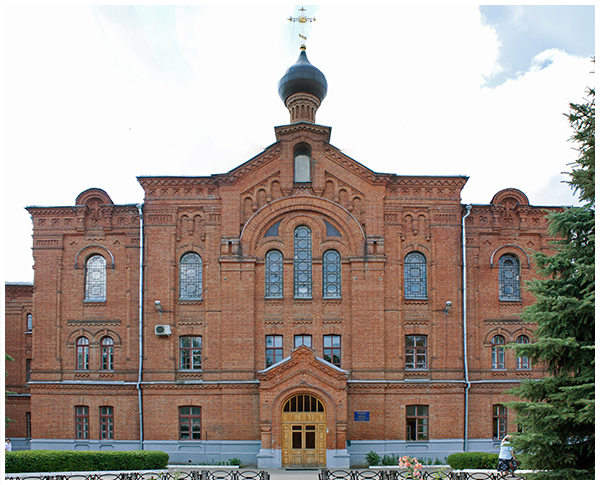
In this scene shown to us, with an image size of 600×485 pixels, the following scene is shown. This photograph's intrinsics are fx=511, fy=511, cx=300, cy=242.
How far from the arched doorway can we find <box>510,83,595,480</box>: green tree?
9.98 m

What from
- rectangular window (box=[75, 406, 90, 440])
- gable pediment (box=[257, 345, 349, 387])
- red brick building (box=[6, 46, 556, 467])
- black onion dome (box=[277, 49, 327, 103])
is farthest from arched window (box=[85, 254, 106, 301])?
black onion dome (box=[277, 49, 327, 103])

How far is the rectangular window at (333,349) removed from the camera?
21.8 metres

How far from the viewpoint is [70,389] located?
72.2ft

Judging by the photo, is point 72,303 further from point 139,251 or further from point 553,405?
point 553,405

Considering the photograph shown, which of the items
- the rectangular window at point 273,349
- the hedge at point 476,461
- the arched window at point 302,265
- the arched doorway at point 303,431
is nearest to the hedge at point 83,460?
the arched doorway at point 303,431

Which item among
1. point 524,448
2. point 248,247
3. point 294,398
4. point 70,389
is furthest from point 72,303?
point 524,448

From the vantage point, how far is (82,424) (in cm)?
2200

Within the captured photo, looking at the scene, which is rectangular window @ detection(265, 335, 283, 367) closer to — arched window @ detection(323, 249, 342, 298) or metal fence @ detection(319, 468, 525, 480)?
arched window @ detection(323, 249, 342, 298)

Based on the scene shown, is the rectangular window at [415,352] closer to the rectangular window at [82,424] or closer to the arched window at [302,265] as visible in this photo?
the arched window at [302,265]

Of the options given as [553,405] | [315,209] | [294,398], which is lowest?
[294,398]

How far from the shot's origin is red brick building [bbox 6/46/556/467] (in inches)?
845

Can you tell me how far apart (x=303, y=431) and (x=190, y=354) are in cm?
→ 582

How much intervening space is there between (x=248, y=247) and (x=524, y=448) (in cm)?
1367

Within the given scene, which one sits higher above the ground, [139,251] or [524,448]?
[139,251]
